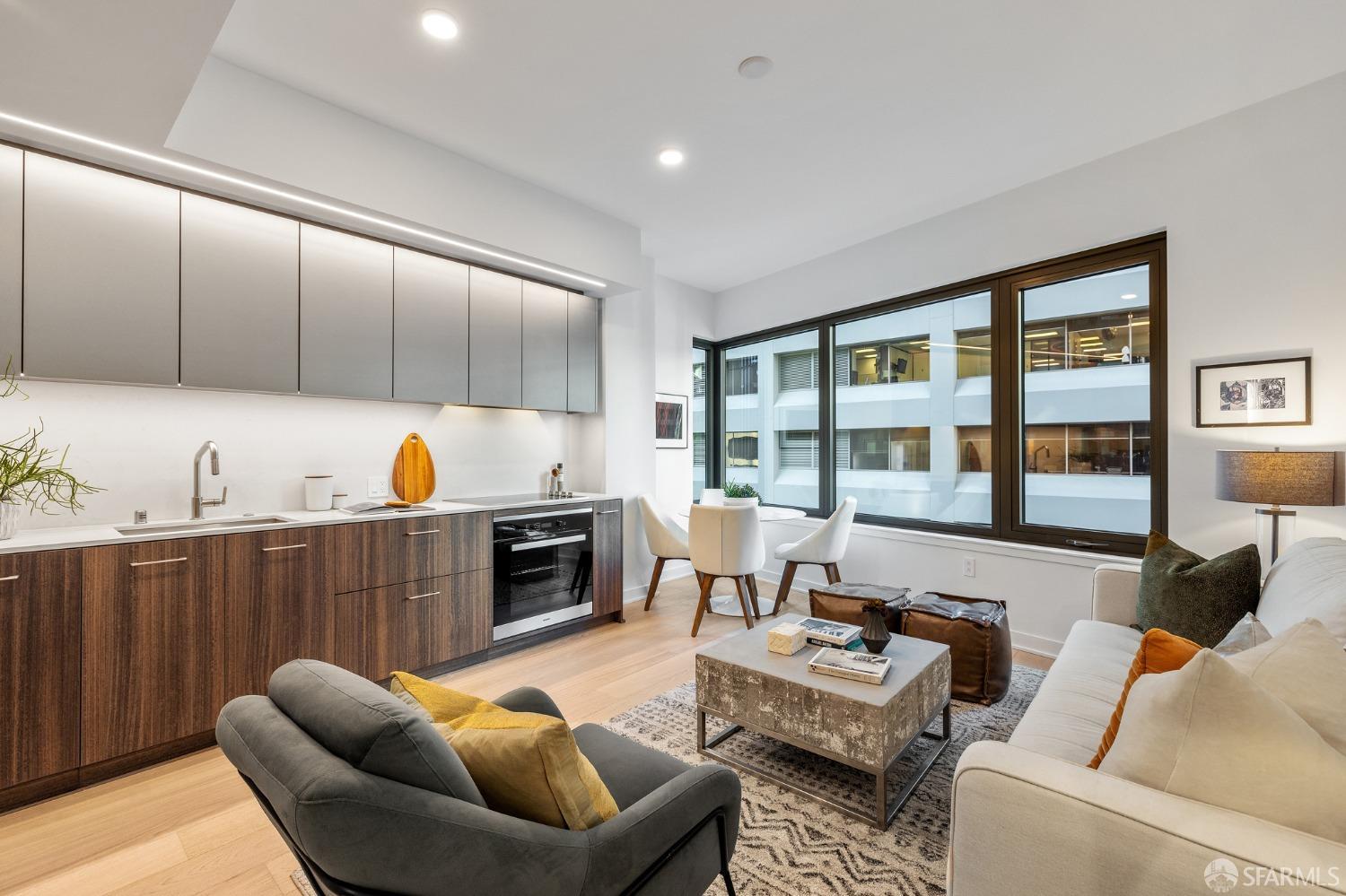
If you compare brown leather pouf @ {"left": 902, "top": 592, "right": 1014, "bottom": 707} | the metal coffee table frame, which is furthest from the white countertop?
brown leather pouf @ {"left": 902, "top": 592, "right": 1014, "bottom": 707}

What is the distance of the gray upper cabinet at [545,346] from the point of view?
3.91 m

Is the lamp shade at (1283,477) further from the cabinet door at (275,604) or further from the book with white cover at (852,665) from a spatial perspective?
the cabinet door at (275,604)

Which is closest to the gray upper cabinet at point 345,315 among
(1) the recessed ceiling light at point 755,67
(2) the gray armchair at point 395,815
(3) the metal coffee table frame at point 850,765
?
(1) the recessed ceiling light at point 755,67

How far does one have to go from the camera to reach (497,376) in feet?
12.3

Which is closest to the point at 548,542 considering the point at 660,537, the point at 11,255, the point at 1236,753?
the point at 660,537

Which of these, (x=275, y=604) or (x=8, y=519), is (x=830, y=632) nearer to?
(x=275, y=604)

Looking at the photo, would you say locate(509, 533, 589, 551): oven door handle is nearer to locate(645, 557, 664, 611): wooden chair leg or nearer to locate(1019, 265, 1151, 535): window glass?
locate(645, 557, 664, 611): wooden chair leg

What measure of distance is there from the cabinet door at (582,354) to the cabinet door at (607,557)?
0.76 meters

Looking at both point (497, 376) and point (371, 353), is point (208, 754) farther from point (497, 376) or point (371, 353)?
point (497, 376)

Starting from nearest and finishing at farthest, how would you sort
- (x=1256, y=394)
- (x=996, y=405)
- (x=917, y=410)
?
(x=1256, y=394), (x=996, y=405), (x=917, y=410)

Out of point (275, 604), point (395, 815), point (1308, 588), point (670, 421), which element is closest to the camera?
point (395, 815)

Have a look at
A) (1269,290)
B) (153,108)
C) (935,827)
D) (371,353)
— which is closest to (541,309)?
(371,353)

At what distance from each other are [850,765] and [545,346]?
3075 mm

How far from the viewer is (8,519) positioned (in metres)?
2.10
